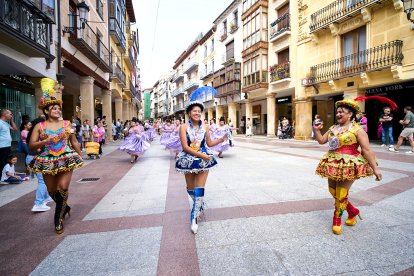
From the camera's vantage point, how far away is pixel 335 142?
3203mm

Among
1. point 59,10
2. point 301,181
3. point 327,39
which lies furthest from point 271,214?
point 327,39

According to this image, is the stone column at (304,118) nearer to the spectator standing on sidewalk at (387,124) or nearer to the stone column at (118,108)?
the spectator standing on sidewalk at (387,124)

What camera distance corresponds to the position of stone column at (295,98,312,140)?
1844 centimetres

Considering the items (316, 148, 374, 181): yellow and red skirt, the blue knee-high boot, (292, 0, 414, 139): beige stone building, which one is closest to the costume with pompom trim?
the blue knee-high boot

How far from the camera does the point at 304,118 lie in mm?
18531

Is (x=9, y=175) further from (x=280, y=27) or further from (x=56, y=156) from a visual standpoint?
(x=280, y=27)

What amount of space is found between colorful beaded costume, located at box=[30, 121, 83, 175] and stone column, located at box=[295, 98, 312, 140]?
57.5 feet

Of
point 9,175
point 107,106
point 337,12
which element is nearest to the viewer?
point 9,175

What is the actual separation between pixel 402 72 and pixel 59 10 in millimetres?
16247

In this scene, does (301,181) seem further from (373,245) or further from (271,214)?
(373,245)

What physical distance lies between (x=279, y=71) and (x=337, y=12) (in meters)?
6.29

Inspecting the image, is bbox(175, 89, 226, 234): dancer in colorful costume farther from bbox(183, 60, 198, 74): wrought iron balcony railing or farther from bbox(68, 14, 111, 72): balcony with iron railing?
bbox(183, 60, 198, 74): wrought iron balcony railing

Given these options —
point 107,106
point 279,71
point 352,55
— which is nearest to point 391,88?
point 352,55

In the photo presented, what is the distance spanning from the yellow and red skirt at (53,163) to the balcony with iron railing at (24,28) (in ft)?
17.0
